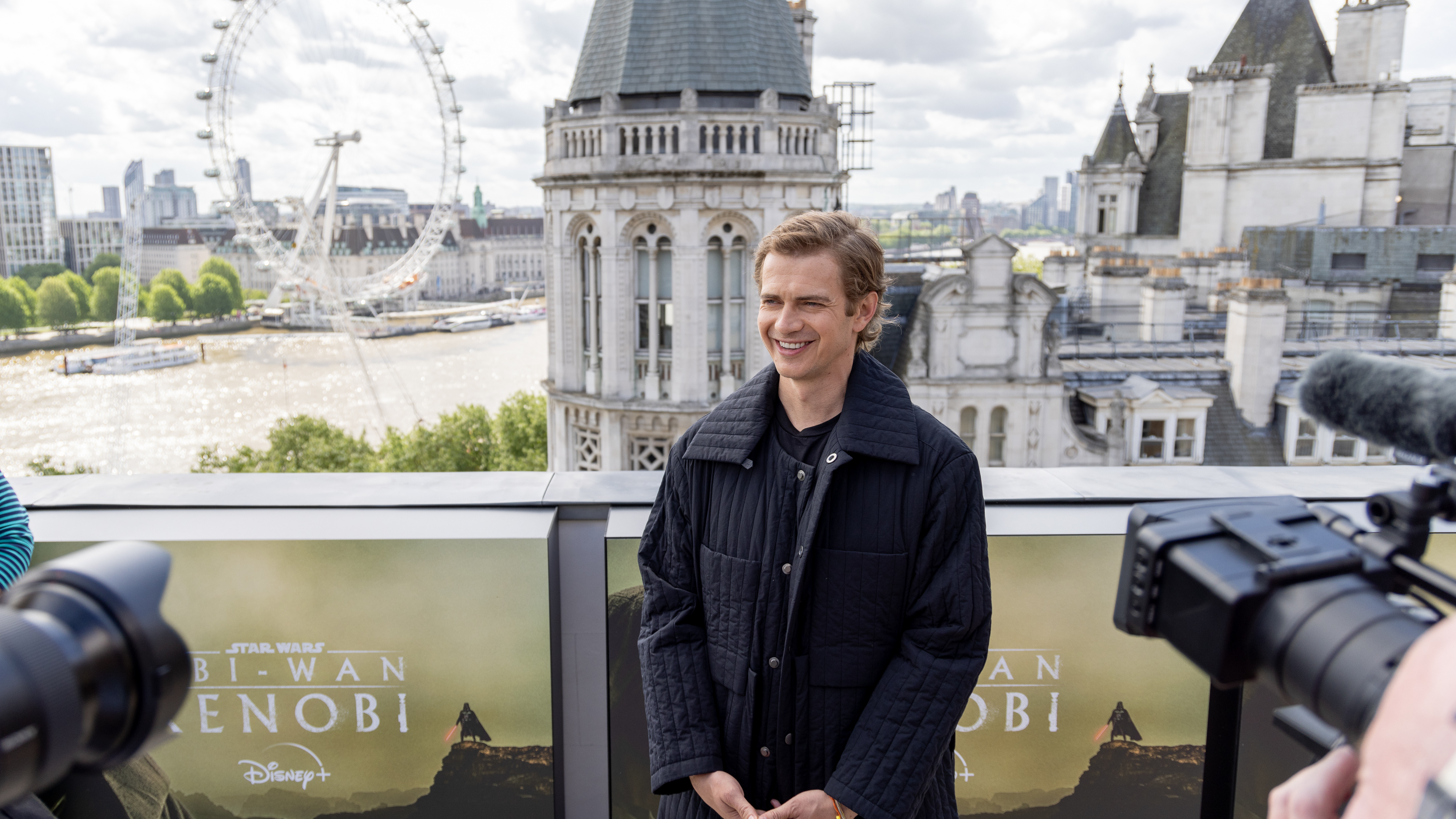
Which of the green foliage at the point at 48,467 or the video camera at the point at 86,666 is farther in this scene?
the green foliage at the point at 48,467

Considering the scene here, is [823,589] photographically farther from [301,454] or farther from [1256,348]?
[301,454]

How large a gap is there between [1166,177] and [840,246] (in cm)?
4355

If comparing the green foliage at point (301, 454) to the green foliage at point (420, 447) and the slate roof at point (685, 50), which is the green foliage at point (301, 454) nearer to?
the green foliage at point (420, 447)

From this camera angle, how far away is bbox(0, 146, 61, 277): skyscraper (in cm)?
7788

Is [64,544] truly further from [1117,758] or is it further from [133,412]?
[133,412]

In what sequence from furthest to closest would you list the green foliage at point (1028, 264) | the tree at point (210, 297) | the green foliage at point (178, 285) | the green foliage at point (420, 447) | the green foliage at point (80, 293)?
the tree at point (210, 297)
the green foliage at point (178, 285)
the green foliage at point (1028, 264)
the green foliage at point (80, 293)
the green foliage at point (420, 447)

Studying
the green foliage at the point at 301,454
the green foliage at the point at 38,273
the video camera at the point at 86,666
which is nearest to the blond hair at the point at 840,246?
the video camera at the point at 86,666

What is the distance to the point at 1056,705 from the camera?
11.7 feet

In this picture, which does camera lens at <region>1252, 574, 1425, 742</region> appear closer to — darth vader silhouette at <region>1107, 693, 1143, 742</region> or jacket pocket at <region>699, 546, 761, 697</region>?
jacket pocket at <region>699, 546, 761, 697</region>

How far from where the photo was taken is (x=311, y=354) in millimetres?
79812

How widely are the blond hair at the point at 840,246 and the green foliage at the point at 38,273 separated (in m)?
81.7

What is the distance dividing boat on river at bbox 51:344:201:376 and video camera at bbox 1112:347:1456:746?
224 ft

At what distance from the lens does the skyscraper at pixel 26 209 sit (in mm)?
77875

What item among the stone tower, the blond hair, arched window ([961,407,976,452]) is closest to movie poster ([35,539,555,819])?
the blond hair
